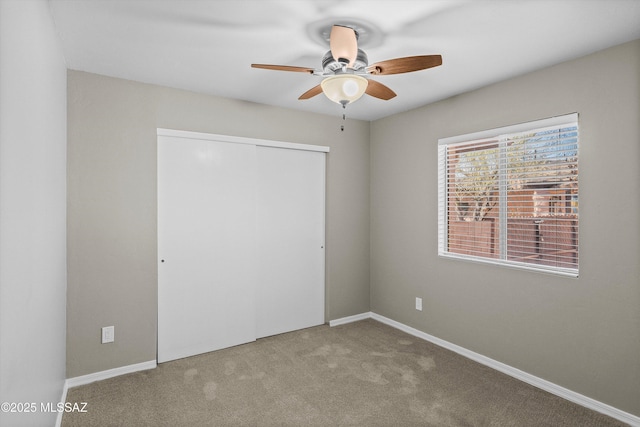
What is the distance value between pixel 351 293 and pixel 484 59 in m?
2.81

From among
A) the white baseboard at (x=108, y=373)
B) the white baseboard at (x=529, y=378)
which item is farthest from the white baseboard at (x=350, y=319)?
the white baseboard at (x=108, y=373)

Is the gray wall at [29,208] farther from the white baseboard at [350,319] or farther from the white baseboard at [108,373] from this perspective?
the white baseboard at [350,319]

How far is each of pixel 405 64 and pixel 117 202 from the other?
2428 mm

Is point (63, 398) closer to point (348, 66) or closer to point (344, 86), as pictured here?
point (344, 86)

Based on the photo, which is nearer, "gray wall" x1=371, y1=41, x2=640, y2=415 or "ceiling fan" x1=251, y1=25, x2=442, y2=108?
"ceiling fan" x1=251, y1=25, x2=442, y2=108

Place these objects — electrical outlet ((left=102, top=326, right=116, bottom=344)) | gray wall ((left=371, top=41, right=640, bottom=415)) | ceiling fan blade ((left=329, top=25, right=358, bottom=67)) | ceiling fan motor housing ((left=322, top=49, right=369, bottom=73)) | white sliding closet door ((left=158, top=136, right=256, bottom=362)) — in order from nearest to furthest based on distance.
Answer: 1. ceiling fan blade ((left=329, top=25, right=358, bottom=67))
2. ceiling fan motor housing ((left=322, top=49, right=369, bottom=73))
3. gray wall ((left=371, top=41, right=640, bottom=415))
4. electrical outlet ((left=102, top=326, right=116, bottom=344))
5. white sliding closet door ((left=158, top=136, right=256, bottom=362))

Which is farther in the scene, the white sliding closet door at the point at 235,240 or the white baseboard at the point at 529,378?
the white sliding closet door at the point at 235,240

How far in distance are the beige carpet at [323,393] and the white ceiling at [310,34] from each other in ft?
7.93

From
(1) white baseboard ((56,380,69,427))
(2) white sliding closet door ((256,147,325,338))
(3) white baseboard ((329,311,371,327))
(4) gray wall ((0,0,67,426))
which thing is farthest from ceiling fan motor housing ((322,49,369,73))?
(3) white baseboard ((329,311,371,327))

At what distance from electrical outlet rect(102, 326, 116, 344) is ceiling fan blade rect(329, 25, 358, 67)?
8.80 ft

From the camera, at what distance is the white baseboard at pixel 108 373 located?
2.72 meters

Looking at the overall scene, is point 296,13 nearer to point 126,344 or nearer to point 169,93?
point 169,93

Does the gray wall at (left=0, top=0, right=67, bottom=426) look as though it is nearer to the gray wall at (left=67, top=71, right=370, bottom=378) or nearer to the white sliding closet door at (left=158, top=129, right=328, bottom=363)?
the gray wall at (left=67, top=71, right=370, bottom=378)

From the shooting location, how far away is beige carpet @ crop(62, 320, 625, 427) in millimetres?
2307
